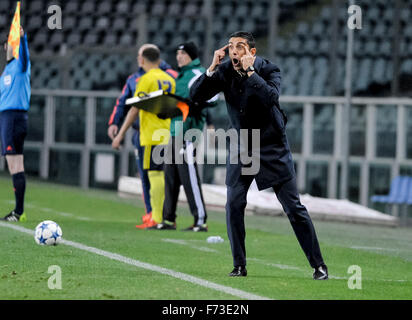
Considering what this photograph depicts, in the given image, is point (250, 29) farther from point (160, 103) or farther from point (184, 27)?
point (160, 103)

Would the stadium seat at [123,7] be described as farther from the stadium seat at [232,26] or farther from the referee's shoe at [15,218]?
the referee's shoe at [15,218]

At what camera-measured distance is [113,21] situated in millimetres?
30875

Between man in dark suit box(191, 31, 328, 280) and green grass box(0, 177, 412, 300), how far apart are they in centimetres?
32

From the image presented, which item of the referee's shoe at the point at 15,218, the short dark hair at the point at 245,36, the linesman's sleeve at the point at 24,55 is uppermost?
the short dark hair at the point at 245,36

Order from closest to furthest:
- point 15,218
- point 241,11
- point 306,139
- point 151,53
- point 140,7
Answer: point 15,218 → point 151,53 → point 306,139 → point 241,11 → point 140,7

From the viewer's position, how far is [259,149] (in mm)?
7398

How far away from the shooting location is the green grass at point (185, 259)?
664cm

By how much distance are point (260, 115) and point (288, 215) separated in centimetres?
73

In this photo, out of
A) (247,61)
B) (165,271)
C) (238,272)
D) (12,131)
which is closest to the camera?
(247,61)

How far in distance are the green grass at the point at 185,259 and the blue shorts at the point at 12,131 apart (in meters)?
0.87

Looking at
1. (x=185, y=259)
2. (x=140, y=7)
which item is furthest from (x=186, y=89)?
(x=140, y=7)

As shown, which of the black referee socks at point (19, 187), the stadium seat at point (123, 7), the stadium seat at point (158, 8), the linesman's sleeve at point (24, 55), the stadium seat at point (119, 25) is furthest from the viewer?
the stadium seat at point (123, 7)

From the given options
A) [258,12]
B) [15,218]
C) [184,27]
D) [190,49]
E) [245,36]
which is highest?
[258,12]

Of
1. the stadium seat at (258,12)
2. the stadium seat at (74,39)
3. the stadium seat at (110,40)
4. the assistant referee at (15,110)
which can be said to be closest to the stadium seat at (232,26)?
the stadium seat at (258,12)
